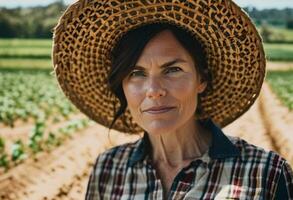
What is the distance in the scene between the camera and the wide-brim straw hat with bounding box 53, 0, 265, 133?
2291 mm

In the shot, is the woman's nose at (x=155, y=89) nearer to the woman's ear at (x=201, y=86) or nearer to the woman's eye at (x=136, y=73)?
the woman's eye at (x=136, y=73)

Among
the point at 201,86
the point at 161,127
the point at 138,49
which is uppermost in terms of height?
the point at 138,49

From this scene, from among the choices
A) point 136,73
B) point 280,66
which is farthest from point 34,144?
point 280,66

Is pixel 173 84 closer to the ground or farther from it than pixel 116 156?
farther from it

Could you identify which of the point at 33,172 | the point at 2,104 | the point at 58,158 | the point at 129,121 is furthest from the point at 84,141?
the point at 129,121

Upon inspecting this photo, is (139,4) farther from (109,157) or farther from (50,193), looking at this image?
(50,193)

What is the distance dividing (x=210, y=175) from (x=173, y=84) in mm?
384

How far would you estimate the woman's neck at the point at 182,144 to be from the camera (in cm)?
251

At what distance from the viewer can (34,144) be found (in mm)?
8961

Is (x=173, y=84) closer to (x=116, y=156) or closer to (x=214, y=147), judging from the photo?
(x=214, y=147)

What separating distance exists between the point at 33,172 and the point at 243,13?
568 cm

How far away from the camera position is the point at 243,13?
7.34ft

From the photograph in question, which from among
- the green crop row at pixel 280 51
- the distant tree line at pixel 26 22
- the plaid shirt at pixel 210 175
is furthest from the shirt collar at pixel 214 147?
the green crop row at pixel 280 51

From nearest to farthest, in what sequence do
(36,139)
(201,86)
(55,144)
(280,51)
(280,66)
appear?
(201,86), (36,139), (55,144), (280,66), (280,51)
